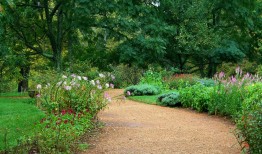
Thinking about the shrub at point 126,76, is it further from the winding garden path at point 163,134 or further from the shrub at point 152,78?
the winding garden path at point 163,134

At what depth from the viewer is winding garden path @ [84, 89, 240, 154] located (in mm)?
5734

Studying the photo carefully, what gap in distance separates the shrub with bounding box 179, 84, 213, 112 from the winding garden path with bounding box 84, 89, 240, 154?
332 mm

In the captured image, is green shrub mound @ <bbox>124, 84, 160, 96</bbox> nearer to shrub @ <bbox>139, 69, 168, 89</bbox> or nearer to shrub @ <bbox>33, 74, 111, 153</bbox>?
shrub @ <bbox>139, 69, 168, 89</bbox>

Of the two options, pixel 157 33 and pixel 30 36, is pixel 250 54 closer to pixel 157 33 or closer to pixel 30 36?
pixel 157 33

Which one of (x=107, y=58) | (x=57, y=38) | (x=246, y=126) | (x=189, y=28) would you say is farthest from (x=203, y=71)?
(x=246, y=126)

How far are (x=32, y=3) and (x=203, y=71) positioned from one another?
1366 cm

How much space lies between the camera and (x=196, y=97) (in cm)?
1048

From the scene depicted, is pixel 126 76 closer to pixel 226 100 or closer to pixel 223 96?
pixel 223 96

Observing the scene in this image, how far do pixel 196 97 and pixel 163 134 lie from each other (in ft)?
12.4

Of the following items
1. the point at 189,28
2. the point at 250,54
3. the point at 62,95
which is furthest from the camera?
the point at 250,54

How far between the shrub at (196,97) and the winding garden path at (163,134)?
33 centimetres

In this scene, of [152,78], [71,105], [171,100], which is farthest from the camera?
[152,78]

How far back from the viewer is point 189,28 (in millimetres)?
21031

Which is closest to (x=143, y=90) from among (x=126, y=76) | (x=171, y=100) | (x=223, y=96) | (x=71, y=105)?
(x=171, y=100)
